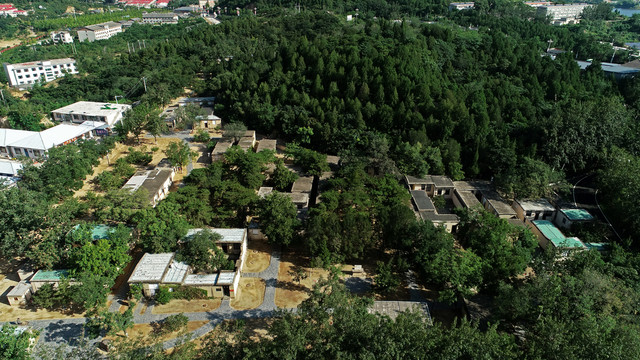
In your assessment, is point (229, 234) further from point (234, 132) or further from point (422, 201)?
point (234, 132)

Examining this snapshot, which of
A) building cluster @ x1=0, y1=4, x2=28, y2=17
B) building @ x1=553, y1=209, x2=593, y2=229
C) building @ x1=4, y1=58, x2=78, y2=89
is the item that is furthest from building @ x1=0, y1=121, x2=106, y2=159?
building cluster @ x1=0, y1=4, x2=28, y2=17

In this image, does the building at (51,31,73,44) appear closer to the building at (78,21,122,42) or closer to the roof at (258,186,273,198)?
the building at (78,21,122,42)

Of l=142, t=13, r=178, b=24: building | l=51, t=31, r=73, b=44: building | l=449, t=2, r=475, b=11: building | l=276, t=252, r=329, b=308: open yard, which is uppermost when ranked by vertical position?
l=449, t=2, r=475, b=11: building

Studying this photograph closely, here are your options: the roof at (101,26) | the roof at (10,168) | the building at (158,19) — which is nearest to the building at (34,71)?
the roof at (101,26)

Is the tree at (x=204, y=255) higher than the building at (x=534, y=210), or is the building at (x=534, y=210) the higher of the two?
the tree at (x=204, y=255)

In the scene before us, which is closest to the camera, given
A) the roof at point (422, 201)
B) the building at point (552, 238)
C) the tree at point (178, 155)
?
the building at point (552, 238)

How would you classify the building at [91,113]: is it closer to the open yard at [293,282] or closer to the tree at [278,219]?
the tree at [278,219]

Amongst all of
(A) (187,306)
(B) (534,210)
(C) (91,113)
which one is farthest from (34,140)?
(B) (534,210)
